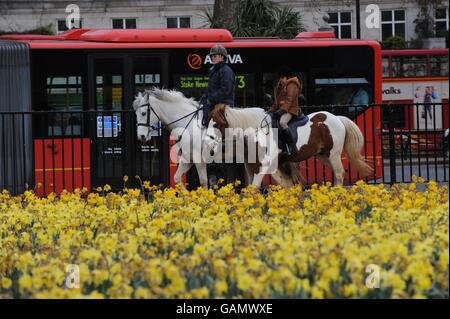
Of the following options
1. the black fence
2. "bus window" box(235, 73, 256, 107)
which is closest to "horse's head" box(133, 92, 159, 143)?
the black fence

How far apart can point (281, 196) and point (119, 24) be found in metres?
43.8

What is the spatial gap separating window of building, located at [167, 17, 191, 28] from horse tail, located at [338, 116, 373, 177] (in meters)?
35.9

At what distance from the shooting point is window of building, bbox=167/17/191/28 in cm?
5166

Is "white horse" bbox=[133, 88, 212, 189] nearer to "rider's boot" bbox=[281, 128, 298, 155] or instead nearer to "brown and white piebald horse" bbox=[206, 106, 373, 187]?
"brown and white piebald horse" bbox=[206, 106, 373, 187]

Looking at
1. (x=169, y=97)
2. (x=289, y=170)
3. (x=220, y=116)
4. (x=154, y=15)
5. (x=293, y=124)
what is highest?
(x=154, y=15)

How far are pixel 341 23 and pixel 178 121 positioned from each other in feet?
103

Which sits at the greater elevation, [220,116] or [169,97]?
[169,97]

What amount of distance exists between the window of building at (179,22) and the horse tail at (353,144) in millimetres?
35852

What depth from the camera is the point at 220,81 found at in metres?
14.6

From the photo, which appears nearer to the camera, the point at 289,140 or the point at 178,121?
the point at 289,140

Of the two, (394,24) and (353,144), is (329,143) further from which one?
(394,24)

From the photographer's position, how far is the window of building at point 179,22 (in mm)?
51656

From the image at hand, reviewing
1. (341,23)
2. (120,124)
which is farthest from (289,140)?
(341,23)
